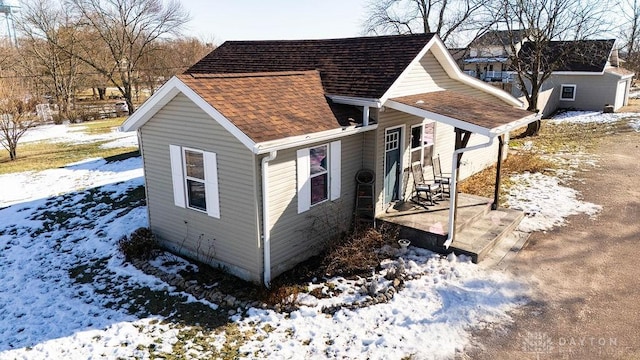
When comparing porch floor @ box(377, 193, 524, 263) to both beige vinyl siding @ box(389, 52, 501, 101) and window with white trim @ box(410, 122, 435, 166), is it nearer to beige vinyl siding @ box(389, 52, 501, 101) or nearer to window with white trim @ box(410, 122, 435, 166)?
window with white trim @ box(410, 122, 435, 166)

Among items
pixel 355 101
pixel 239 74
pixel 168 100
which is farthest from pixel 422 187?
pixel 168 100

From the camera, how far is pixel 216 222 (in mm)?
8773

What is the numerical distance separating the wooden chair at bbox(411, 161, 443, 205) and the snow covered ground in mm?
2215

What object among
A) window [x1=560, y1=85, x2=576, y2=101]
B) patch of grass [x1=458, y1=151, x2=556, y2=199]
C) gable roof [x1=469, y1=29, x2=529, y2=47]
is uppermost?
gable roof [x1=469, y1=29, x2=529, y2=47]

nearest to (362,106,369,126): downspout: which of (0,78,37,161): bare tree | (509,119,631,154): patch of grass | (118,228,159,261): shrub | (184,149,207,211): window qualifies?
(184,149,207,211): window

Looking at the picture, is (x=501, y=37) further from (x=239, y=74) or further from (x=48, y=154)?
(x=48, y=154)

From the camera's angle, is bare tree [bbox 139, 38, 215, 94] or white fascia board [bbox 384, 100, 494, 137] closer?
white fascia board [bbox 384, 100, 494, 137]

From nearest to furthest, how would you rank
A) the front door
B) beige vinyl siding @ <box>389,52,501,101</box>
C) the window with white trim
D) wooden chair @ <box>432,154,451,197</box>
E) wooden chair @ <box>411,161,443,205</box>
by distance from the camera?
1. the front door
2. beige vinyl siding @ <box>389,52,501,101</box>
3. wooden chair @ <box>411,161,443,205</box>
4. the window with white trim
5. wooden chair @ <box>432,154,451,197</box>

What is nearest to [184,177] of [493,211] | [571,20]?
[493,211]

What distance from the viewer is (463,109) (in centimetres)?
1034

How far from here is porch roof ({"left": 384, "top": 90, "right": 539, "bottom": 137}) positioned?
893 cm

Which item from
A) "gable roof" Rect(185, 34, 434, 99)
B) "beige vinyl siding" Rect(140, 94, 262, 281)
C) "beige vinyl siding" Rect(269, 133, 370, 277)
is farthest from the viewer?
"gable roof" Rect(185, 34, 434, 99)

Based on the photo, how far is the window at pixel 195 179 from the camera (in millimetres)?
8555

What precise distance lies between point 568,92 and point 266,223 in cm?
3086
